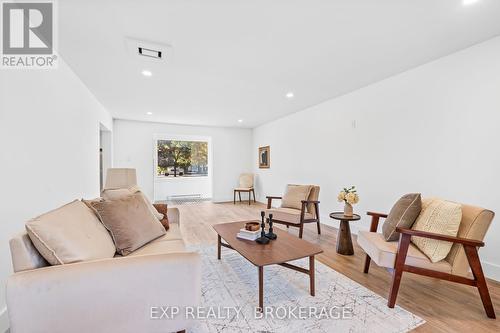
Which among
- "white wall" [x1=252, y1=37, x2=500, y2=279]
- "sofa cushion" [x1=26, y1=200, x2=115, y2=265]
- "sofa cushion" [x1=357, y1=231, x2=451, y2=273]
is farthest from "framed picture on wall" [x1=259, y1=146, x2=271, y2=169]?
"sofa cushion" [x1=26, y1=200, x2=115, y2=265]

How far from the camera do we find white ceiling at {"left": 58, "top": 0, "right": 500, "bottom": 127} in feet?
5.87

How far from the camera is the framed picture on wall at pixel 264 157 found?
641 cm

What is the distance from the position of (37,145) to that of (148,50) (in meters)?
Result: 1.37

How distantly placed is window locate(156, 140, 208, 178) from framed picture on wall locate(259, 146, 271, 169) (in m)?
2.04

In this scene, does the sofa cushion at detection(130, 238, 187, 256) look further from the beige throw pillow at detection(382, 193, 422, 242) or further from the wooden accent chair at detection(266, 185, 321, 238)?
the beige throw pillow at detection(382, 193, 422, 242)

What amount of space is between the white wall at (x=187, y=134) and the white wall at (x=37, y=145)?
2.84 meters

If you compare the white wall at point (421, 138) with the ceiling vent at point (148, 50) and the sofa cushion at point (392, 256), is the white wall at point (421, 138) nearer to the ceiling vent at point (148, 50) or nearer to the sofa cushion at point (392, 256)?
the sofa cushion at point (392, 256)

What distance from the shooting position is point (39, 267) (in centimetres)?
117

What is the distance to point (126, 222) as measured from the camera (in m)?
1.76

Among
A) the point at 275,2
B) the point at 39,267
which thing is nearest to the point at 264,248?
the point at 39,267

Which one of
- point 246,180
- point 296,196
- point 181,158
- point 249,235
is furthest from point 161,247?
point 181,158

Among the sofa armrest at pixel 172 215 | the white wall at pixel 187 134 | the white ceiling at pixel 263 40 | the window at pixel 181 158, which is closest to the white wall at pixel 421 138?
the white ceiling at pixel 263 40

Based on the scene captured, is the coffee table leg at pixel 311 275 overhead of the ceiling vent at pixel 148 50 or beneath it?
beneath

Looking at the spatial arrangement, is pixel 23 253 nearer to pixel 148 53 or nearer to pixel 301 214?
pixel 148 53
